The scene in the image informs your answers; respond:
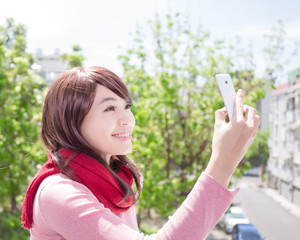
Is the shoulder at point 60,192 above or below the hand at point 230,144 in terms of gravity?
below

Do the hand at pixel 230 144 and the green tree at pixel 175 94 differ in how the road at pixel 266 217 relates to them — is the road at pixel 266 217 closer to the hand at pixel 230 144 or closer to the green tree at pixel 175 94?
the green tree at pixel 175 94

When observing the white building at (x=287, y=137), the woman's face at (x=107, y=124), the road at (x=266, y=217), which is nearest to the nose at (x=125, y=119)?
the woman's face at (x=107, y=124)

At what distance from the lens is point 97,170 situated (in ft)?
1.69

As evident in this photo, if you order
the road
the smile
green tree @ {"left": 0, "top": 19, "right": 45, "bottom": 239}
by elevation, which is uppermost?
the smile

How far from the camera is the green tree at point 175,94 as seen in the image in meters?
3.31

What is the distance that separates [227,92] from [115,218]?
0.70ft

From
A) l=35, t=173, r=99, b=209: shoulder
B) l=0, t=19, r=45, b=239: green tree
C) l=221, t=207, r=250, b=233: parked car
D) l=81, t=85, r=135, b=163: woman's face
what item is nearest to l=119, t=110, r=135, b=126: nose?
l=81, t=85, r=135, b=163: woman's face

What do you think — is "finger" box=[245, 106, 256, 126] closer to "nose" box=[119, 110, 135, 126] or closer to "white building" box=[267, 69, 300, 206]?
"nose" box=[119, 110, 135, 126]

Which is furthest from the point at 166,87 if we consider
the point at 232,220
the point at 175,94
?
the point at 232,220

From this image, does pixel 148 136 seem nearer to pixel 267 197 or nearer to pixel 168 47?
pixel 168 47

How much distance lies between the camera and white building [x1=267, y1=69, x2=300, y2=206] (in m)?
8.38

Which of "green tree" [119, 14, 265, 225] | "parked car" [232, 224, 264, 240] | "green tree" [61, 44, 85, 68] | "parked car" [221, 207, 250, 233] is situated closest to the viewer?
"green tree" [61, 44, 85, 68]

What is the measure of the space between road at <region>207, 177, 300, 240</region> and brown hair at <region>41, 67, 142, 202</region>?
501 cm

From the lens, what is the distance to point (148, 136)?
3.23 m
